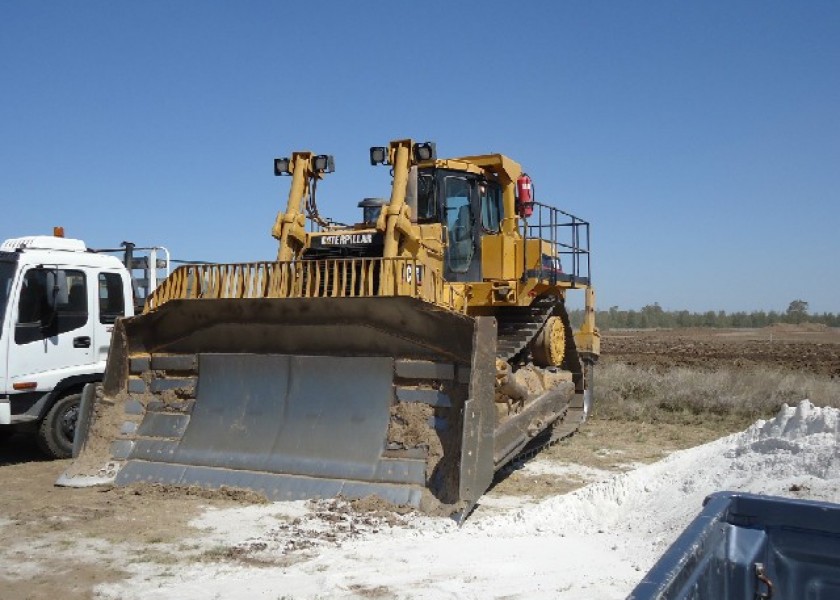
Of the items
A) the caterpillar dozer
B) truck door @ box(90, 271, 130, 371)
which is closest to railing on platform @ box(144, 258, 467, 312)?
the caterpillar dozer

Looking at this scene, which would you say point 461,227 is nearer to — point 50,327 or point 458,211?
point 458,211

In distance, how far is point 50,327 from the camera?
8.83 metres

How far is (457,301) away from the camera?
8.32 metres

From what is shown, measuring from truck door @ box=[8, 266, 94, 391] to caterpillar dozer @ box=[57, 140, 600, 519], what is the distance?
1.46 meters

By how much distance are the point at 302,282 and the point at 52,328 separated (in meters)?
3.33

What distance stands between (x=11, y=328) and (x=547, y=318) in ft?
19.7

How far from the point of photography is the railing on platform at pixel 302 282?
690cm

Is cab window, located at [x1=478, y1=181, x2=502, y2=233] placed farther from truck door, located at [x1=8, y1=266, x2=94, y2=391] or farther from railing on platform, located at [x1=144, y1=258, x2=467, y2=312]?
truck door, located at [x1=8, y1=266, x2=94, y2=391]

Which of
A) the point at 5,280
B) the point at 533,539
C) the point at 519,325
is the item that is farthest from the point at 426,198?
the point at 5,280

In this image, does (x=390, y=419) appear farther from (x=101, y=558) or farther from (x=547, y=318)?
(x=547, y=318)

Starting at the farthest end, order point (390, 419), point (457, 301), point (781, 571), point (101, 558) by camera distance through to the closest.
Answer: point (457, 301)
point (390, 419)
point (101, 558)
point (781, 571)

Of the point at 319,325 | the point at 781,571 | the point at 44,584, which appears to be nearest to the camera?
the point at 781,571

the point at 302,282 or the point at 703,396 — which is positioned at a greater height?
the point at 302,282

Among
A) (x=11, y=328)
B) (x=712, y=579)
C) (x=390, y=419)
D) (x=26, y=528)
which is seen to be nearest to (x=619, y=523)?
(x=390, y=419)
